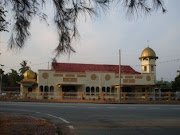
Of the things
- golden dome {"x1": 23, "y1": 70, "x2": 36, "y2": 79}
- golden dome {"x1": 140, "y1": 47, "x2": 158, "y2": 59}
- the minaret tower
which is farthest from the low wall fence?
golden dome {"x1": 140, "y1": 47, "x2": 158, "y2": 59}

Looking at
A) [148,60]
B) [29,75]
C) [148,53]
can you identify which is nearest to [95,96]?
[29,75]

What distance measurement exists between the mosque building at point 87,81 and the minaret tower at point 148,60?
155 millimetres

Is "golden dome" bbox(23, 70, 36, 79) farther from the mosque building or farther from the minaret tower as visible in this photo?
the minaret tower

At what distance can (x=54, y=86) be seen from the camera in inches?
1661

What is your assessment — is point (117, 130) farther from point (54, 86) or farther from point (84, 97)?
point (54, 86)

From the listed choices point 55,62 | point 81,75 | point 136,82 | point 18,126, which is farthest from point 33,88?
point 55,62

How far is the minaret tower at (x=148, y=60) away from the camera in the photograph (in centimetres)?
4822

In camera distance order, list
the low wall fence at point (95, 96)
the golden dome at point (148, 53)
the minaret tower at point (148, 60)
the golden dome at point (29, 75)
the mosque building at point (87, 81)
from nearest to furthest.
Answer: the low wall fence at point (95, 96) → the mosque building at point (87, 81) → the golden dome at point (29, 75) → the minaret tower at point (148, 60) → the golden dome at point (148, 53)

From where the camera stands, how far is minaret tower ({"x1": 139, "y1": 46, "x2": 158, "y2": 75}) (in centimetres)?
4822

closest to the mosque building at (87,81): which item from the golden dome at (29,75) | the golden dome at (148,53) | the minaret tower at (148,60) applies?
the golden dome at (29,75)

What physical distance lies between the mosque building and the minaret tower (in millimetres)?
155

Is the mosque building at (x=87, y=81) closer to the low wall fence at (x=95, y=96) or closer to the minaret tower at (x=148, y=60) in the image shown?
the low wall fence at (x=95, y=96)

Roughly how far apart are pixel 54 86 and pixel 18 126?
3145 cm

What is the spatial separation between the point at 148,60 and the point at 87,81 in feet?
38.5
